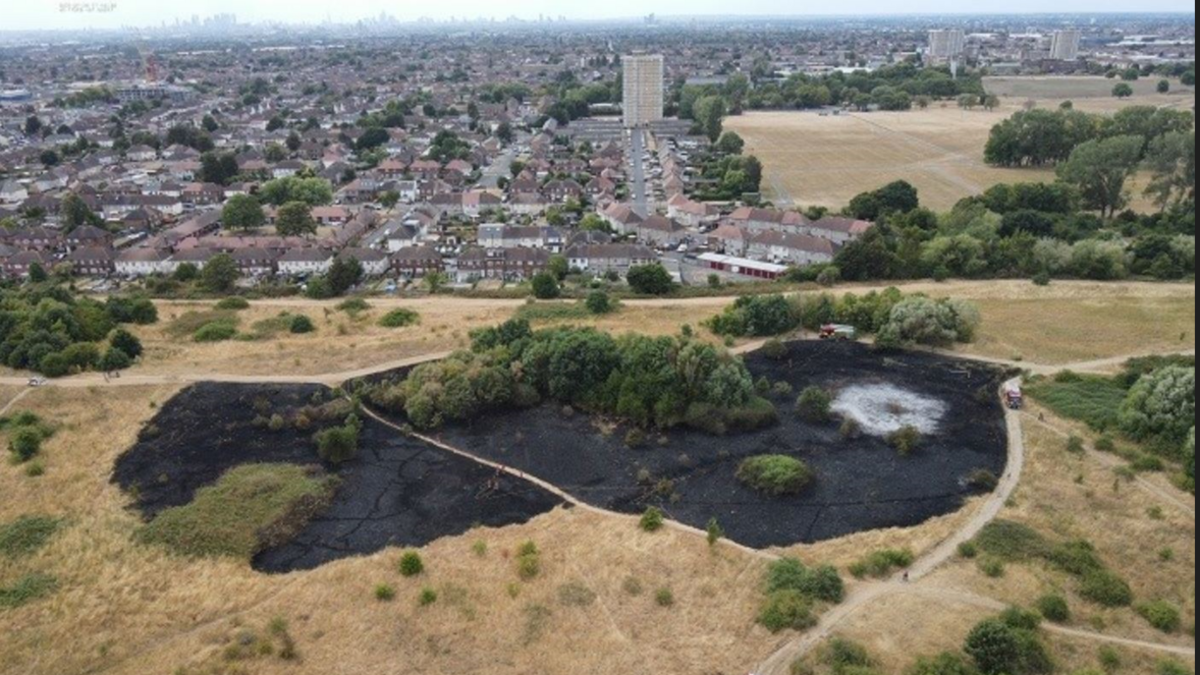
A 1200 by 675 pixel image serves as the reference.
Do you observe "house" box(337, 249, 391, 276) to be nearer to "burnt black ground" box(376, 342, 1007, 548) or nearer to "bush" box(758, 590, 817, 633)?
"burnt black ground" box(376, 342, 1007, 548)

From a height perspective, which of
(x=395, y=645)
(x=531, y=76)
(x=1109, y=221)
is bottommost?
(x=395, y=645)

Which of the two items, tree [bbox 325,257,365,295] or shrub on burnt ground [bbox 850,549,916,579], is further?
tree [bbox 325,257,365,295]

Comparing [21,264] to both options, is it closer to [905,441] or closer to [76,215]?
[76,215]

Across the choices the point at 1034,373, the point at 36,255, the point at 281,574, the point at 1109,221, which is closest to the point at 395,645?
the point at 281,574

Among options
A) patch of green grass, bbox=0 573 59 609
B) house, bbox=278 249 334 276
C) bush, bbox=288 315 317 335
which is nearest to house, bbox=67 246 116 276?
house, bbox=278 249 334 276

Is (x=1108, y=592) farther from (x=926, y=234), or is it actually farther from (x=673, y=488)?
(x=926, y=234)

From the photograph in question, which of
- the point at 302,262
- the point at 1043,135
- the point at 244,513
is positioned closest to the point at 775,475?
the point at 244,513

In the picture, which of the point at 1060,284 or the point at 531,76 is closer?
the point at 1060,284

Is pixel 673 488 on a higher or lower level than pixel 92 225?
lower
